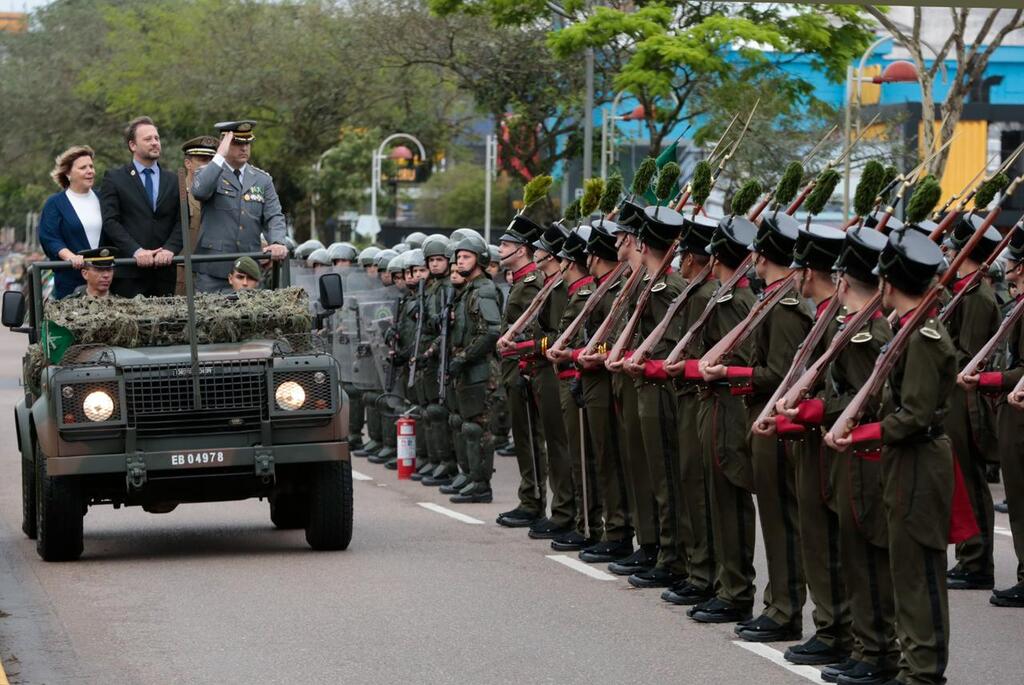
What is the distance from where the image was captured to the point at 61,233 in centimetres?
1345

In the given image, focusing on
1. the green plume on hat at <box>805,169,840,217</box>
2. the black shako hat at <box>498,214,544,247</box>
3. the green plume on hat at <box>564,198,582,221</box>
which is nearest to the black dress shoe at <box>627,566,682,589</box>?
the green plume on hat at <box>805,169,840,217</box>

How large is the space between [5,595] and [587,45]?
14374 mm

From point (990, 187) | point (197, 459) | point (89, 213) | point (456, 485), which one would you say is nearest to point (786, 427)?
point (990, 187)

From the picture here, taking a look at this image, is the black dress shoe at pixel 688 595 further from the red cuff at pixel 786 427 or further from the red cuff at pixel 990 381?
the red cuff at pixel 786 427

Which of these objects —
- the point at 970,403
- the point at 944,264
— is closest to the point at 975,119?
the point at 970,403

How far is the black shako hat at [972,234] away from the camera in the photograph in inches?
439

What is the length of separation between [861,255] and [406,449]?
35.0ft

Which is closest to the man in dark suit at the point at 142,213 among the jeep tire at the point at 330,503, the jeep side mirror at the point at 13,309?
the jeep side mirror at the point at 13,309

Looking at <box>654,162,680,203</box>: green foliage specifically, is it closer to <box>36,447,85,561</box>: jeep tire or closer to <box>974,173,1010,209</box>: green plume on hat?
<box>974,173,1010,209</box>: green plume on hat

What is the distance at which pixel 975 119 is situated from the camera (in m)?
48.1

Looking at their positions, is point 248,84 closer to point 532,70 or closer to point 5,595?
point 532,70

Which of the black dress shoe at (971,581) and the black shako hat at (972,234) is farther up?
the black shako hat at (972,234)

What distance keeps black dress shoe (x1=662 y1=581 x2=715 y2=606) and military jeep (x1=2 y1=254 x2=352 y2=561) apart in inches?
97.3

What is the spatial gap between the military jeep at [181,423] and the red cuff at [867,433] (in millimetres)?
4758
